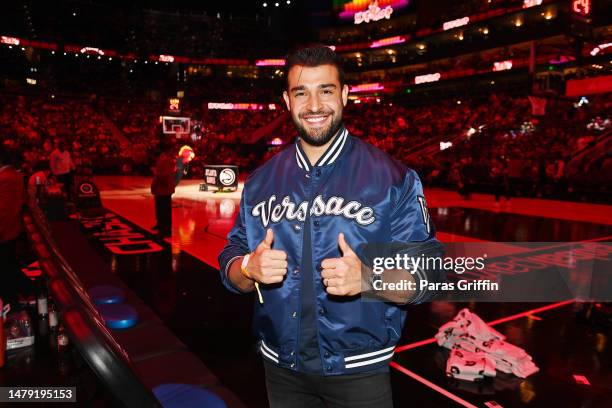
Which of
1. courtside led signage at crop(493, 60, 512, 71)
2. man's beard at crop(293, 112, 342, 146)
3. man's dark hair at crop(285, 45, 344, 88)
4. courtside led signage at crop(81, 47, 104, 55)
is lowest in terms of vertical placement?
man's beard at crop(293, 112, 342, 146)

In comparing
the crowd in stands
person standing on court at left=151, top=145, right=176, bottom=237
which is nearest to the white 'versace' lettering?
person standing on court at left=151, top=145, right=176, bottom=237

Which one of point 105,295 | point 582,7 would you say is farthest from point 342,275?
point 582,7

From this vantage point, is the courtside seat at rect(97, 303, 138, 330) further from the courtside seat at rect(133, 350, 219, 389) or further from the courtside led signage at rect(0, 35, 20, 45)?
the courtside led signage at rect(0, 35, 20, 45)

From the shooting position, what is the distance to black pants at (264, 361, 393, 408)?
186 centimetres

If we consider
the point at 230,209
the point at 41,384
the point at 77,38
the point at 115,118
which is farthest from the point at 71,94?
the point at 41,384

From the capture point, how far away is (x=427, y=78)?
4575 centimetres

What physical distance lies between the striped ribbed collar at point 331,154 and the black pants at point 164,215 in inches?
346

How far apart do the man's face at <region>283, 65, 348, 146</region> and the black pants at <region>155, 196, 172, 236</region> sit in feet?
29.1

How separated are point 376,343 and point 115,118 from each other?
4316 centimetres

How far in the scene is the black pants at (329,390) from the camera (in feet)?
6.10

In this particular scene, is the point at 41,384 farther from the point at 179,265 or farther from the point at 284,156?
the point at 179,265

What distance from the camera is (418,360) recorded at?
4.56 m

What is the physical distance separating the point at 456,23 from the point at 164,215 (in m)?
42.8

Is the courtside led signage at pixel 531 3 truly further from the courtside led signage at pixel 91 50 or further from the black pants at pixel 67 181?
the courtside led signage at pixel 91 50
